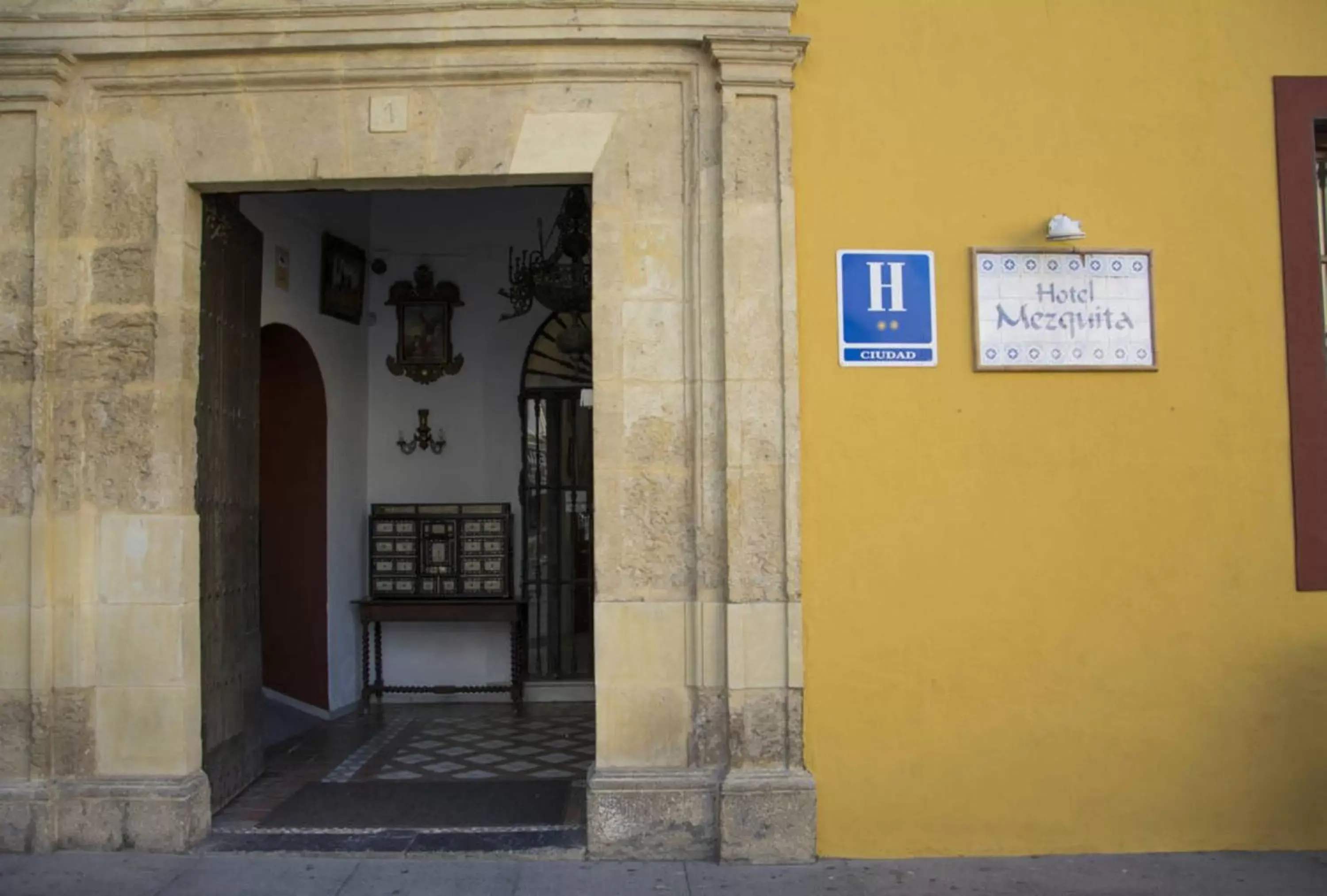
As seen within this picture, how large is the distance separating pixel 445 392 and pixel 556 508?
1321 mm

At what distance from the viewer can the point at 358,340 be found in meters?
8.69

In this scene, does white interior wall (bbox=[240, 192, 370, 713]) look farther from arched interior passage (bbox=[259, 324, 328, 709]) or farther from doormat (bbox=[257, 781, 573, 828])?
doormat (bbox=[257, 781, 573, 828])

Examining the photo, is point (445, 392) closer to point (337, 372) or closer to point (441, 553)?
point (337, 372)

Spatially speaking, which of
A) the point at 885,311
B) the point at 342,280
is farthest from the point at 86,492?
the point at 885,311

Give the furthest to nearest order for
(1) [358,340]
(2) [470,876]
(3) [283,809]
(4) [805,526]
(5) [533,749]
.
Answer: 1. (1) [358,340]
2. (5) [533,749]
3. (3) [283,809]
4. (4) [805,526]
5. (2) [470,876]

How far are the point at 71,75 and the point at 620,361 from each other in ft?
9.86

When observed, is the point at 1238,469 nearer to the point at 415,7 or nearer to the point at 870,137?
the point at 870,137

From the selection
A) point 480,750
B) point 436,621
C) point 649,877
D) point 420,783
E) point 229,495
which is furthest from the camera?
point 436,621

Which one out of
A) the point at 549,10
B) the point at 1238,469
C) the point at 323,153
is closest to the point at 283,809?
the point at 323,153

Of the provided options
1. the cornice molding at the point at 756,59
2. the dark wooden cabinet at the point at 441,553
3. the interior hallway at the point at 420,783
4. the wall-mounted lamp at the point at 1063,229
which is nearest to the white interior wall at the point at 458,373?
the dark wooden cabinet at the point at 441,553

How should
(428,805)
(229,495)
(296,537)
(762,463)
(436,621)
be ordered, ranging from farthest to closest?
(436,621)
(296,537)
(428,805)
(229,495)
(762,463)

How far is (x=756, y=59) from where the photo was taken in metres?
5.05

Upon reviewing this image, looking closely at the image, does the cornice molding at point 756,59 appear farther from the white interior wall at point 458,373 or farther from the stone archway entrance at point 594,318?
the white interior wall at point 458,373

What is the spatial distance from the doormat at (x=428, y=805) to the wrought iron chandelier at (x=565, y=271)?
3240mm
